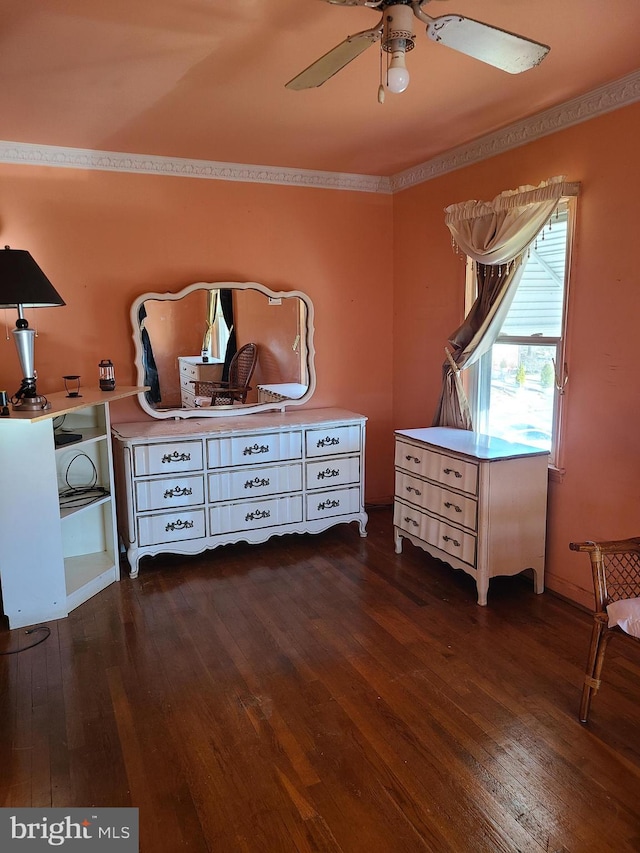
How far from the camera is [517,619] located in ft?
9.87

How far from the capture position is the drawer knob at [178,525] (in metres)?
3.59

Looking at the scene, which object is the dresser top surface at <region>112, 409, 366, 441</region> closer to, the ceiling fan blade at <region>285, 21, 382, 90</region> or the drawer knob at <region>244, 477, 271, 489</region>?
the drawer knob at <region>244, 477, 271, 489</region>

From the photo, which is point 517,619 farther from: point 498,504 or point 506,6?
point 506,6

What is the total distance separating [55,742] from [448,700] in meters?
1.49

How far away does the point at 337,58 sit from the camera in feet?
5.99

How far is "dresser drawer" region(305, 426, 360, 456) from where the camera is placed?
3934 mm

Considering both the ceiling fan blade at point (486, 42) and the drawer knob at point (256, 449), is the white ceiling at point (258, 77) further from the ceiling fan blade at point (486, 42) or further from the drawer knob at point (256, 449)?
the drawer knob at point (256, 449)

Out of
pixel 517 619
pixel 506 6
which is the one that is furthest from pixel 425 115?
pixel 517 619

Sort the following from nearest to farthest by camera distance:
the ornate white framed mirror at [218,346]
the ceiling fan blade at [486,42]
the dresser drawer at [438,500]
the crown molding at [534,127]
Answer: the ceiling fan blade at [486,42]
the crown molding at [534,127]
the dresser drawer at [438,500]
the ornate white framed mirror at [218,346]

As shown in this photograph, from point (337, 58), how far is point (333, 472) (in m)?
2.64

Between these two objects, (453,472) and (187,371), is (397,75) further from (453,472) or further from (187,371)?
(187,371)

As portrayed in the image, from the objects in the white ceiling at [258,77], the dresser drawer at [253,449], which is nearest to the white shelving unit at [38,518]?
the dresser drawer at [253,449]

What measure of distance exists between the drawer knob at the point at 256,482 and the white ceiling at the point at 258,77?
2.05 metres

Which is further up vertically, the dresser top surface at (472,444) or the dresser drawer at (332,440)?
the dresser top surface at (472,444)
